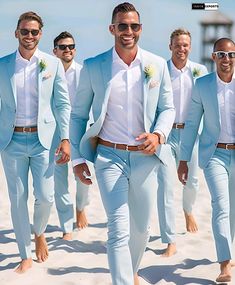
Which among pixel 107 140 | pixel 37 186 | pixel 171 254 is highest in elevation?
pixel 107 140

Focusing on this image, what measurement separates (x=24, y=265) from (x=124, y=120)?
7.07 feet

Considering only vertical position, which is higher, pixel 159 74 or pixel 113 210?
pixel 159 74

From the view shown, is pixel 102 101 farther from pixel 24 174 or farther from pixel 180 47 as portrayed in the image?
pixel 180 47

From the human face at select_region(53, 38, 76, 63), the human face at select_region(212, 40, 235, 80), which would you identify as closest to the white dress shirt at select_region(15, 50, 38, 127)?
the human face at select_region(212, 40, 235, 80)

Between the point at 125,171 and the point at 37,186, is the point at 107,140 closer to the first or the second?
the point at 125,171

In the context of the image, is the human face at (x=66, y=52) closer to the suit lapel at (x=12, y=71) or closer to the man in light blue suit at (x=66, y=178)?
the man in light blue suit at (x=66, y=178)

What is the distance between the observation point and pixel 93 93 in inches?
182

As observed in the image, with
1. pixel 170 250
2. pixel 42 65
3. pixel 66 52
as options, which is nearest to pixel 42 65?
pixel 42 65

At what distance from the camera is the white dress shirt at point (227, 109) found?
546cm

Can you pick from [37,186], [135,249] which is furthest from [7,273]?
[135,249]

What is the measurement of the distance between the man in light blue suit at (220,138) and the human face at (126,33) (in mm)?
1176

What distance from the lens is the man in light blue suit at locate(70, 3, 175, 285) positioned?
447cm

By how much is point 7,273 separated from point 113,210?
79.0 inches

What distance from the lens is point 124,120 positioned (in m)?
4.53
